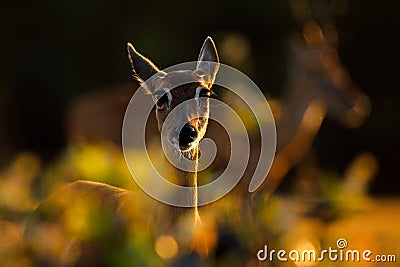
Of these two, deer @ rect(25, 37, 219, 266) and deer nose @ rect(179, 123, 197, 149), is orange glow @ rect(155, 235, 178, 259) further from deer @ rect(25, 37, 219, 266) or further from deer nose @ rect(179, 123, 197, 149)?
deer nose @ rect(179, 123, 197, 149)

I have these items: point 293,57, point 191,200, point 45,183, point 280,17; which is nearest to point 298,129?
point 293,57

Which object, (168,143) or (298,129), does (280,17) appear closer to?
(298,129)

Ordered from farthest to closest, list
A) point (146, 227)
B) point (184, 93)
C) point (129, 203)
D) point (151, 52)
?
point (151, 52)
point (129, 203)
point (146, 227)
point (184, 93)

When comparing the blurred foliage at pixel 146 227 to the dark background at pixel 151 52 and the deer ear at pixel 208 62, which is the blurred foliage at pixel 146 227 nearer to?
the deer ear at pixel 208 62

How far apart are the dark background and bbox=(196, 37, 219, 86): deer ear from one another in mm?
7984

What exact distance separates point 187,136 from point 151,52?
26.8ft

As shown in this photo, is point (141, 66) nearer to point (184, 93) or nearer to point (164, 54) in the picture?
point (184, 93)

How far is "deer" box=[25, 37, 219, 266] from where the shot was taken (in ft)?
6.76

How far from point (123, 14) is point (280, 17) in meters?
1.81

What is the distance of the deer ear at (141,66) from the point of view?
2.05 metres

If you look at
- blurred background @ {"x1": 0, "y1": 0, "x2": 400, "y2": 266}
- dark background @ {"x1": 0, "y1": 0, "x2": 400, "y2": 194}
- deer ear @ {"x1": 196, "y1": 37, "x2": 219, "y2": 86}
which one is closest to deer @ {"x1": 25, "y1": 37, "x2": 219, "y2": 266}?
deer ear @ {"x1": 196, "y1": 37, "x2": 219, "y2": 86}

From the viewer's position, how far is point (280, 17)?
11445mm

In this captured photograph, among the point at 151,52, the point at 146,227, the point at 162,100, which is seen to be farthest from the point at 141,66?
the point at 151,52

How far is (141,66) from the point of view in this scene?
2098 mm
